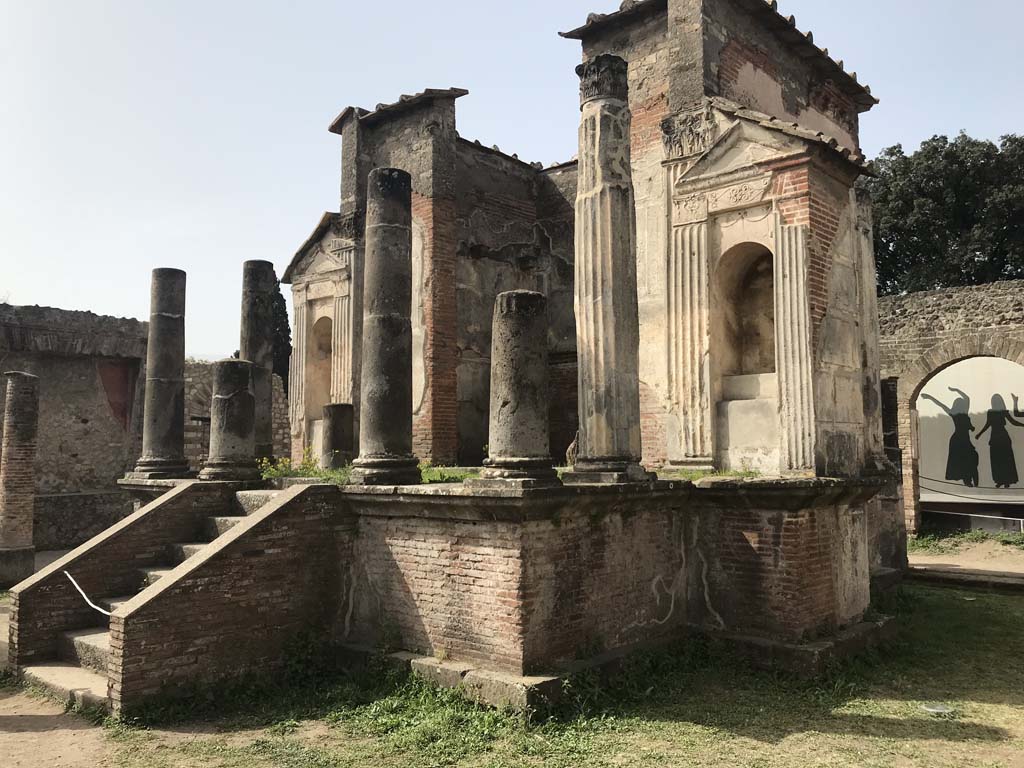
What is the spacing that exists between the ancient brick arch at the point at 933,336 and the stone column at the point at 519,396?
44.2ft

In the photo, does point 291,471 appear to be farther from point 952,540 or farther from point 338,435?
point 952,540

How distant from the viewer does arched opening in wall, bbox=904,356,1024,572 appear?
70.4ft

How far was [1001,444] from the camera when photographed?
2195 cm

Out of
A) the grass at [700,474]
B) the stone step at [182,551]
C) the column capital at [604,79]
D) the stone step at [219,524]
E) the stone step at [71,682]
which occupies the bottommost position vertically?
the stone step at [71,682]

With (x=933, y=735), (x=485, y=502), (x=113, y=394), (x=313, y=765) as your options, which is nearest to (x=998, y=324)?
(x=933, y=735)

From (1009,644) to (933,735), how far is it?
375cm

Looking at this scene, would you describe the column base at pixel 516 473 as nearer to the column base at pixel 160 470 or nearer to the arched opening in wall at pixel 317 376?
the column base at pixel 160 470

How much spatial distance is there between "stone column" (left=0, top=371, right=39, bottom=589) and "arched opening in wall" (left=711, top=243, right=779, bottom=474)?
37.9 ft

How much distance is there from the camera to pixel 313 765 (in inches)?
216

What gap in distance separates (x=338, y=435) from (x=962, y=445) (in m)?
18.8

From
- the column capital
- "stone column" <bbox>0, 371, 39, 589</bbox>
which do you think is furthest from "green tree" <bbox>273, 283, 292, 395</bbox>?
the column capital

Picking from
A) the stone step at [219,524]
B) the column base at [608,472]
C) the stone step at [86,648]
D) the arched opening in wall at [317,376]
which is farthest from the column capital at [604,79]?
the arched opening in wall at [317,376]

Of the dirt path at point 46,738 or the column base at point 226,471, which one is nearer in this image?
the dirt path at point 46,738

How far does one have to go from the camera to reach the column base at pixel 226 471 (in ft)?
30.7
